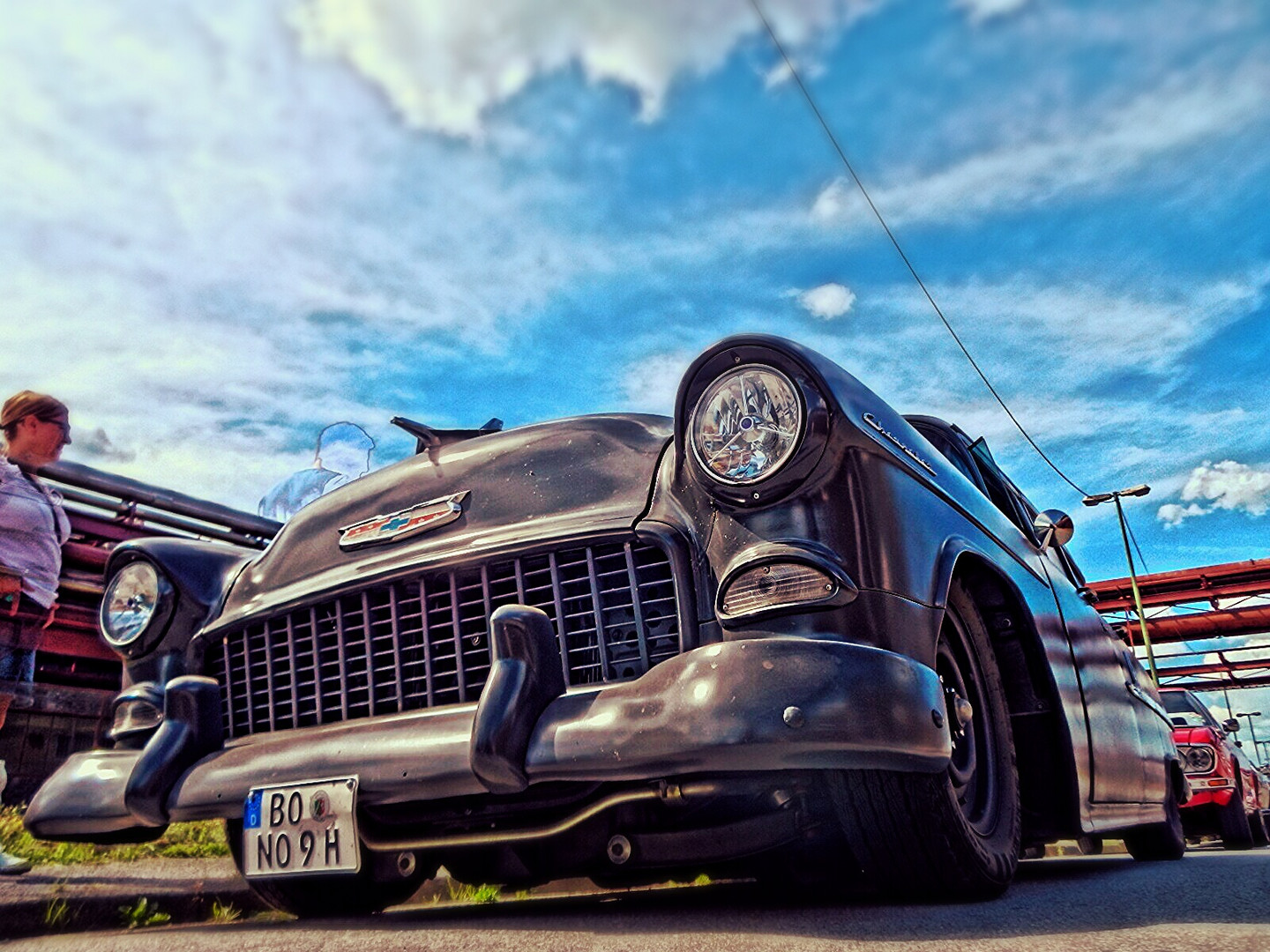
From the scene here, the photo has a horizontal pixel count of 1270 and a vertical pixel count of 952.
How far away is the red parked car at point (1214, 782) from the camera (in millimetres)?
7922

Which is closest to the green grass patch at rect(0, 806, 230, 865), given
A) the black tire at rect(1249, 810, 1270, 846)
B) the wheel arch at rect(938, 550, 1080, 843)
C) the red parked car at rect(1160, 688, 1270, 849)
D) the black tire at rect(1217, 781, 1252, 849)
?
the wheel arch at rect(938, 550, 1080, 843)

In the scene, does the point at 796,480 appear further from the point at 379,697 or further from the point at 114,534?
the point at 114,534

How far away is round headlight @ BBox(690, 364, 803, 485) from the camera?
201cm

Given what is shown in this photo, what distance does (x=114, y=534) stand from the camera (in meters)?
7.89

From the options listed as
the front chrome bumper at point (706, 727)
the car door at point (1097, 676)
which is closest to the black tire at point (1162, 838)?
the car door at point (1097, 676)

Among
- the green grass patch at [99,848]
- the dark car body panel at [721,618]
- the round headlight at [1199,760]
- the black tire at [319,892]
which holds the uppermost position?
the dark car body panel at [721,618]

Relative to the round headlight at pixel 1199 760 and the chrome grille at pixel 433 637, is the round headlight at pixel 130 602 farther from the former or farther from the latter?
the round headlight at pixel 1199 760

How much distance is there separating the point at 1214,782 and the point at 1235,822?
0.40 m

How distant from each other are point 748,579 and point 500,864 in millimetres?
1030

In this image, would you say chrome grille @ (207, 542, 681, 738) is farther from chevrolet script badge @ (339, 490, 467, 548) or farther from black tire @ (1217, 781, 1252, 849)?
black tire @ (1217, 781, 1252, 849)

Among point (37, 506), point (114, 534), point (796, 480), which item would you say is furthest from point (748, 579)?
point (114, 534)

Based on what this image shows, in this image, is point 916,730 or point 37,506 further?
point 37,506

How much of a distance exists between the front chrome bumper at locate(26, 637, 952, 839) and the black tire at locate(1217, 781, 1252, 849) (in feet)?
25.0

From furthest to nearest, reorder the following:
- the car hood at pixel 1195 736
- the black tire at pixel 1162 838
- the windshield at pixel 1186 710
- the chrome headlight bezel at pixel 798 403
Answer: the windshield at pixel 1186 710, the car hood at pixel 1195 736, the black tire at pixel 1162 838, the chrome headlight bezel at pixel 798 403
